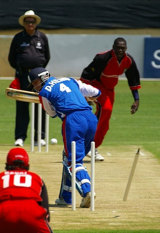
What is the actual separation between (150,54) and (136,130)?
854 cm

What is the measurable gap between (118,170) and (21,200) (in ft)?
19.2

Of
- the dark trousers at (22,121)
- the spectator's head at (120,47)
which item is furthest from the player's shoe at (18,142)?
the spectator's head at (120,47)

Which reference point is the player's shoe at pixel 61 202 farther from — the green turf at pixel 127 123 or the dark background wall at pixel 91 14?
the dark background wall at pixel 91 14

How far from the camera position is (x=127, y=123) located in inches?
680

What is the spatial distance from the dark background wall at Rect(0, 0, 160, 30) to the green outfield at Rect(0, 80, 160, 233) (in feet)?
15.5

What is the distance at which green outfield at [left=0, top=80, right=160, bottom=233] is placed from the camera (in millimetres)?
7777

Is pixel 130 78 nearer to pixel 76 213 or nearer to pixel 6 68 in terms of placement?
pixel 76 213

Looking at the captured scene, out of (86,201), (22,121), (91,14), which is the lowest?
(91,14)

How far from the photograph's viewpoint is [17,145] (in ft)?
45.2

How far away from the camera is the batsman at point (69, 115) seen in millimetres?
8852

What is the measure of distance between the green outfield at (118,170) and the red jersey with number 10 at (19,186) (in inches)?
62.0

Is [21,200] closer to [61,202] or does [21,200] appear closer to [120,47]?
[61,202]

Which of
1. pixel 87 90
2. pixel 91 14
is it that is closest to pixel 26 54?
pixel 87 90

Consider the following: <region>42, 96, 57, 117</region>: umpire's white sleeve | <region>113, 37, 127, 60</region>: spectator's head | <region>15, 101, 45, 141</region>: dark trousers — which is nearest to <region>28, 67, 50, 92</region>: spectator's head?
<region>42, 96, 57, 117</region>: umpire's white sleeve
